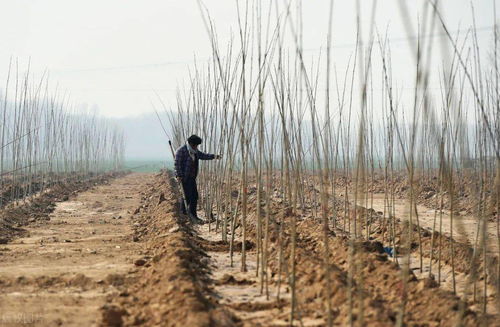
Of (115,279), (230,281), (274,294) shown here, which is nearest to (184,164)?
(115,279)

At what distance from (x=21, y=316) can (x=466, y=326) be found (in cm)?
209

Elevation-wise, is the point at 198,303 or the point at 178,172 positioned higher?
the point at 178,172

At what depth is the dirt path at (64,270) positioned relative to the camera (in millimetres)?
3232

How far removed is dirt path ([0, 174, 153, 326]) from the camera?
10.6ft

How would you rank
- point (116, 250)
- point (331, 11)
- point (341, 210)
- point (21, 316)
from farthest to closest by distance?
point (341, 210) → point (116, 250) → point (21, 316) → point (331, 11)

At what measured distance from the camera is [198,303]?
9.09ft

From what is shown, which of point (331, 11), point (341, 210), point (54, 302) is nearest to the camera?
point (331, 11)

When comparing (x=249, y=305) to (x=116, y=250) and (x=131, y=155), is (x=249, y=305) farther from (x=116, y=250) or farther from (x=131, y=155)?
(x=131, y=155)

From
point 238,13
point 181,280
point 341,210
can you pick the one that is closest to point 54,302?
point 181,280

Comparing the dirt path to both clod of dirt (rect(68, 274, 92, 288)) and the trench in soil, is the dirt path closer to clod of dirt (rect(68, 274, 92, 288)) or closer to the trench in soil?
clod of dirt (rect(68, 274, 92, 288))

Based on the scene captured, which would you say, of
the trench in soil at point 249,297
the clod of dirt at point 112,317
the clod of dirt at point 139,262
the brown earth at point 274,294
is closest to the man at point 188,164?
the brown earth at point 274,294

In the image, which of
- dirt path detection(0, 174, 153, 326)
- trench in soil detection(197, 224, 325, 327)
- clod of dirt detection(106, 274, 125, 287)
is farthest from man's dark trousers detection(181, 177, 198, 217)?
clod of dirt detection(106, 274, 125, 287)

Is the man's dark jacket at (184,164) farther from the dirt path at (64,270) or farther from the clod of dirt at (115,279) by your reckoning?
the clod of dirt at (115,279)

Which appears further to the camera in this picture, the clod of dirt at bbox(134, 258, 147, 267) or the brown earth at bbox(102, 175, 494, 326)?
the clod of dirt at bbox(134, 258, 147, 267)
